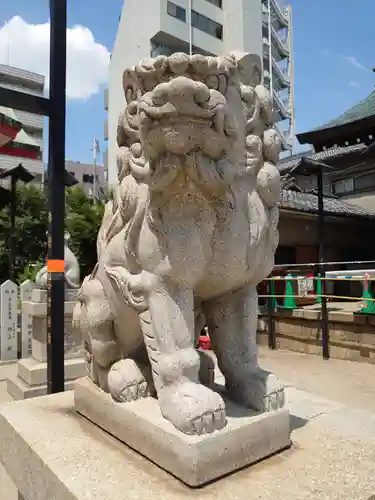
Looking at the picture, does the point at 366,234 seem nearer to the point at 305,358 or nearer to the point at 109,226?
the point at 305,358

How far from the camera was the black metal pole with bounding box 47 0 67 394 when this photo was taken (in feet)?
9.28

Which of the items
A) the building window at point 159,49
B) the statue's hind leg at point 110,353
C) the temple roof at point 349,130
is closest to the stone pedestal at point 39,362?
the statue's hind leg at point 110,353

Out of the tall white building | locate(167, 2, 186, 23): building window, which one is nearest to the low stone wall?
the tall white building

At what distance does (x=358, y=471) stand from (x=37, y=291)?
3571 mm

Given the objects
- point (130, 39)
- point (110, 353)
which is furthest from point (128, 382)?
point (130, 39)

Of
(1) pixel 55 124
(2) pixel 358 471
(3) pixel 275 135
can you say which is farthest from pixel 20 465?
(1) pixel 55 124

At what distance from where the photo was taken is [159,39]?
785 inches

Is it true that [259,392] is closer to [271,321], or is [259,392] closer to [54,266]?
[54,266]

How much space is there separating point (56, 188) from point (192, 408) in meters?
2.00

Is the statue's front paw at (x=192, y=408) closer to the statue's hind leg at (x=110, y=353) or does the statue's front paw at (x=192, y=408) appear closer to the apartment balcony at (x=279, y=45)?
the statue's hind leg at (x=110, y=353)

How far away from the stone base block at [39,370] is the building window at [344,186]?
810 centimetres

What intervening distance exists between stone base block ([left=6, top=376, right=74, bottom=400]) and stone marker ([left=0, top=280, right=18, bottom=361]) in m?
1.29

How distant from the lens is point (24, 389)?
390 centimetres

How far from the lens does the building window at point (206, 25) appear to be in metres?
21.3
